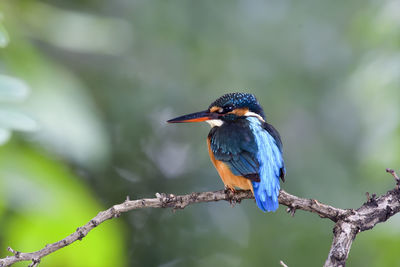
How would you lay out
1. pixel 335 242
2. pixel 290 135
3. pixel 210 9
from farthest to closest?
pixel 290 135
pixel 210 9
pixel 335 242

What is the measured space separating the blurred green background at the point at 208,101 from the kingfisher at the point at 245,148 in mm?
483

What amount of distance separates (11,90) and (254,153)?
1.20 m

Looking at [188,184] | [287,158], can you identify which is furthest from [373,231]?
[188,184]

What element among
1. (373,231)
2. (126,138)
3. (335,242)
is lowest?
(335,242)

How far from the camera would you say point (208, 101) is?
4.41 meters

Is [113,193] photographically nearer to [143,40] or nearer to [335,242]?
[143,40]

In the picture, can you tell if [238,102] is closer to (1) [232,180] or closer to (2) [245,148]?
(2) [245,148]

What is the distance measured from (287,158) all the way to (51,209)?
93.2 inches

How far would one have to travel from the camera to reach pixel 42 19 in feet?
10.3

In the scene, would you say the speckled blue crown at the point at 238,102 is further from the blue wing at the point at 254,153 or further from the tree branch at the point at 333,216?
the tree branch at the point at 333,216

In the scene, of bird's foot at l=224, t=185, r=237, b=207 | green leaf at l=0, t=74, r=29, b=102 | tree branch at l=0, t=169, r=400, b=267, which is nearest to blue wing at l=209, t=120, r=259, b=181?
bird's foot at l=224, t=185, r=237, b=207

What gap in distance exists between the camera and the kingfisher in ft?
8.73

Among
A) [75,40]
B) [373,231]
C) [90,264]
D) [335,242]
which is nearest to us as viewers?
[335,242]

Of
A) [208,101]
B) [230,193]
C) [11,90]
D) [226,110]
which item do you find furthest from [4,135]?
[208,101]
